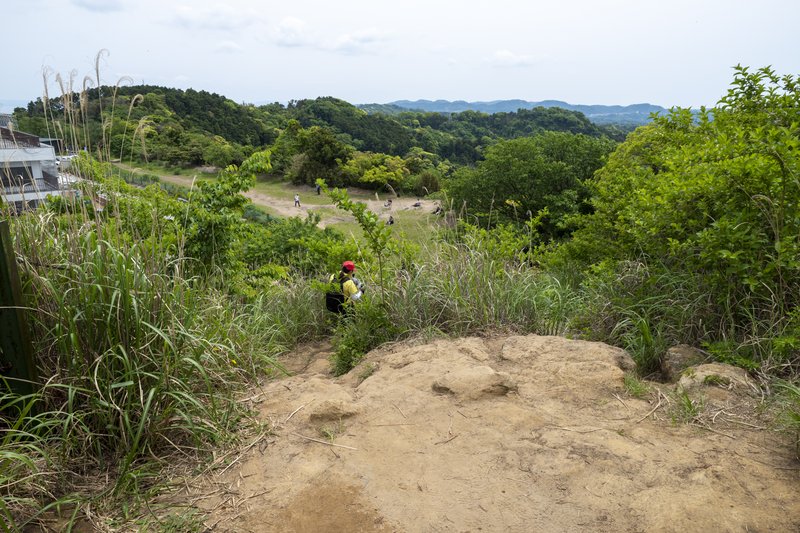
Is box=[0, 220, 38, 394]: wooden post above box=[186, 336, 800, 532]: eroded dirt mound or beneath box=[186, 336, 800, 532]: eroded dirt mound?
above

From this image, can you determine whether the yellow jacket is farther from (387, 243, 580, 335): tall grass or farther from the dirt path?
the dirt path

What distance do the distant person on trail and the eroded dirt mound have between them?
151 centimetres

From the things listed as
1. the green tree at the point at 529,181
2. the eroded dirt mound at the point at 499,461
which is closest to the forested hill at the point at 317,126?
the green tree at the point at 529,181

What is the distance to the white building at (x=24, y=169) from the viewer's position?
118 inches

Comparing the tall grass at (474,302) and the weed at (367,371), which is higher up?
the tall grass at (474,302)

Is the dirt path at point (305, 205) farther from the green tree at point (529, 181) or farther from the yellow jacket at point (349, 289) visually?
the yellow jacket at point (349, 289)

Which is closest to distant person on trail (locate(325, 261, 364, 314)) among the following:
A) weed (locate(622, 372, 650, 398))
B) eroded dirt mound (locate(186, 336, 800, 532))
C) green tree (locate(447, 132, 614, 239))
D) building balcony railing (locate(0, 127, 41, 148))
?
eroded dirt mound (locate(186, 336, 800, 532))

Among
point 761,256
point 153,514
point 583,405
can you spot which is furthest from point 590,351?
point 153,514

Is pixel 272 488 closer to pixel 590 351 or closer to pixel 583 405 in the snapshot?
pixel 583 405

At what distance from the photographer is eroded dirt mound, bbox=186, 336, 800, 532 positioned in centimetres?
206

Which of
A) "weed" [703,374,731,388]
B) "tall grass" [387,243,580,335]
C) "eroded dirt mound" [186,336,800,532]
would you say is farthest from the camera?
"tall grass" [387,243,580,335]

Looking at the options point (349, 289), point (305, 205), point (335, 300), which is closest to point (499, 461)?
→ point (349, 289)

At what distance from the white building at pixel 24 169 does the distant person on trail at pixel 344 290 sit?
2224 mm

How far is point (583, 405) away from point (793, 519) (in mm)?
1047
